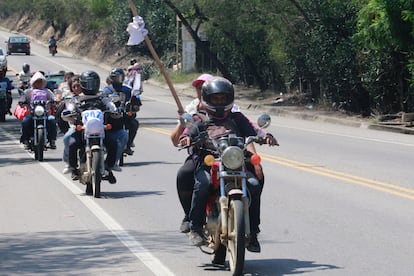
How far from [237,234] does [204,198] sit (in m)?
0.68

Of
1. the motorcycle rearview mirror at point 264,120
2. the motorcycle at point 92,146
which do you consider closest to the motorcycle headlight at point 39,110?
the motorcycle at point 92,146

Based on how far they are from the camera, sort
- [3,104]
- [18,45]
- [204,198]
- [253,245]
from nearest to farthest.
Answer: [253,245] < [204,198] < [3,104] < [18,45]

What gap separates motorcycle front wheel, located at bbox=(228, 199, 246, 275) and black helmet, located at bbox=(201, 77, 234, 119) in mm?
974

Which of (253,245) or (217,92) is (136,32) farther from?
(253,245)

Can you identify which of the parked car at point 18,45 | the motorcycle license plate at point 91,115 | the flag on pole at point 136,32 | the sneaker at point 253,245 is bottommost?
the sneaker at point 253,245

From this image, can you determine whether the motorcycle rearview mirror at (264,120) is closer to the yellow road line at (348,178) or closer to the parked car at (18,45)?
the yellow road line at (348,178)

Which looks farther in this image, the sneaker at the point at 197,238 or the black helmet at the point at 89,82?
the black helmet at the point at 89,82

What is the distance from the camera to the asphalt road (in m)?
8.91

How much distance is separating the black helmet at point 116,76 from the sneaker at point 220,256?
9449 mm

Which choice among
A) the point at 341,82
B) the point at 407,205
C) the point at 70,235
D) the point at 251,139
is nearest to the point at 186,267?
the point at 251,139

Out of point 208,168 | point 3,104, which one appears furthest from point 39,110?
point 3,104

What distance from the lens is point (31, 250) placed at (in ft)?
32.0

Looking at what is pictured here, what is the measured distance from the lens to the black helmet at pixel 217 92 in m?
8.51

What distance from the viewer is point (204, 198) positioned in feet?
27.7
